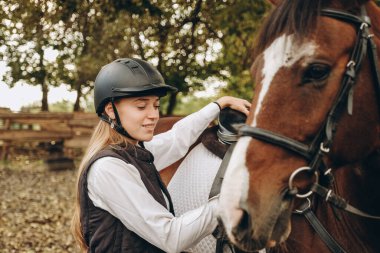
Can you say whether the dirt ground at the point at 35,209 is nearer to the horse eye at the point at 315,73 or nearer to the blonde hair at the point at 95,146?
the blonde hair at the point at 95,146

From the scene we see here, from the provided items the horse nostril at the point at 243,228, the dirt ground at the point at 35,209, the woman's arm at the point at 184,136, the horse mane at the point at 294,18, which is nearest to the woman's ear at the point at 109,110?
the woman's arm at the point at 184,136

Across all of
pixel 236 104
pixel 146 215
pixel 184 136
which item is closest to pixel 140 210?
pixel 146 215

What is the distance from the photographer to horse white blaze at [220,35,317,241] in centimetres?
162

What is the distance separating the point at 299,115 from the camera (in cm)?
170

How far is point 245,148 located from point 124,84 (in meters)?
1.04

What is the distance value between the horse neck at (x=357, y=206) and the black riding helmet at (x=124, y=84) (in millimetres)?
1132

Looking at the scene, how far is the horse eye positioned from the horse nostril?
569 millimetres

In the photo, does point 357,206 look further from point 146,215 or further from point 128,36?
point 128,36

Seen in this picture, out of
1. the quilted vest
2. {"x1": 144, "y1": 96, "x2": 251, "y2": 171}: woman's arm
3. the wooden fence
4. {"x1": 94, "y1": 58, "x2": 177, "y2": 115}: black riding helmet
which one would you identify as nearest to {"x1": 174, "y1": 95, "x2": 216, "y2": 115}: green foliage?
the wooden fence

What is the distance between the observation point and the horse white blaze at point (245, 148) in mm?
1616

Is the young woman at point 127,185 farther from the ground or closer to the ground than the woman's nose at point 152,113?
closer to the ground

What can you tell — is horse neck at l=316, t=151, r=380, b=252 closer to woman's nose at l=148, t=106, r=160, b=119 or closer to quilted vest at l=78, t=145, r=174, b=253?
quilted vest at l=78, t=145, r=174, b=253

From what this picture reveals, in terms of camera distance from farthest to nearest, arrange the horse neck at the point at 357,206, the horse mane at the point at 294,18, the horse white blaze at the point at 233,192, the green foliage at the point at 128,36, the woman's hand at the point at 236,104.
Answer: the green foliage at the point at 128,36, the woman's hand at the point at 236,104, the horse neck at the point at 357,206, the horse mane at the point at 294,18, the horse white blaze at the point at 233,192

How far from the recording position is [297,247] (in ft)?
7.71
